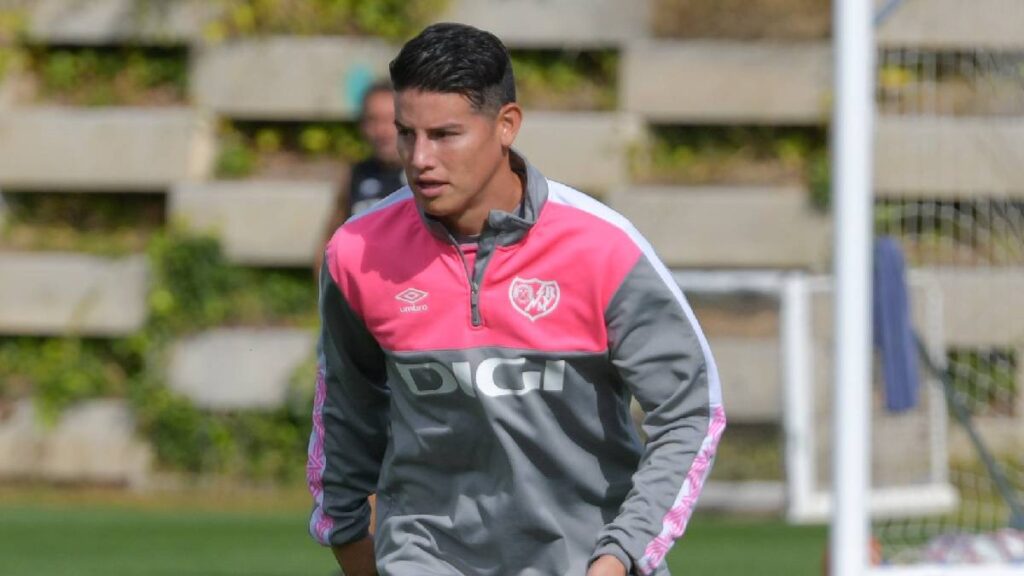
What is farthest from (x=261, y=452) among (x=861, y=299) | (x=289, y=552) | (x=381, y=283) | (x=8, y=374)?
(x=381, y=283)

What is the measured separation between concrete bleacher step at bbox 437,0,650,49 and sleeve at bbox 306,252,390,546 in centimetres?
1024

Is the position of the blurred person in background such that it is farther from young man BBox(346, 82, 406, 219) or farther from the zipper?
the zipper

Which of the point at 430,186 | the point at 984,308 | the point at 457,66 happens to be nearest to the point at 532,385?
the point at 430,186

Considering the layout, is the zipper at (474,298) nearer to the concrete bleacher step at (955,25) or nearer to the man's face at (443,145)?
the man's face at (443,145)

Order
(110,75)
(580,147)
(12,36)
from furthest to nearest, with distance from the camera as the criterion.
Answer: (110,75) → (12,36) → (580,147)

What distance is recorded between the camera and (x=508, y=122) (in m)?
3.75

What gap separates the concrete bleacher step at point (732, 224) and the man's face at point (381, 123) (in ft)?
20.4

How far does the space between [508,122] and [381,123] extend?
3.60 metres

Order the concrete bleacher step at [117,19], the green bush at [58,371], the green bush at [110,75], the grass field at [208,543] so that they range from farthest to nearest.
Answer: the green bush at [110,75] < the concrete bleacher step at [117,19] < the green bush at [58,371] < the grass field at [208,543]

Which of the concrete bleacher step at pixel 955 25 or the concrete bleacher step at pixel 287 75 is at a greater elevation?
the concrete bleacher step at pixel 955 25

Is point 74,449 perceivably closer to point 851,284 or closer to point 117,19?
point 117,19

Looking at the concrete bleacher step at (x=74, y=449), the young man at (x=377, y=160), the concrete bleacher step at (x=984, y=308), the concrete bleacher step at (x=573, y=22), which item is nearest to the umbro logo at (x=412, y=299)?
the young man at (x=377, y=160)

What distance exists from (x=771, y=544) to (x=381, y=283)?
6.93m

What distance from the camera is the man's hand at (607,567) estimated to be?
357cm
